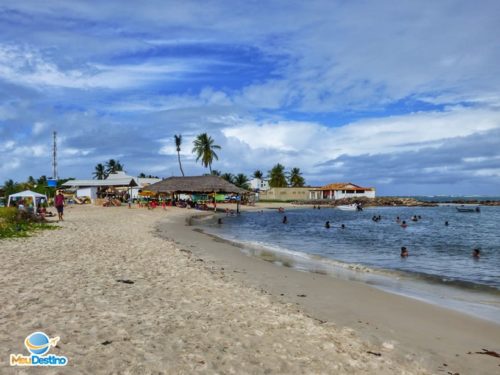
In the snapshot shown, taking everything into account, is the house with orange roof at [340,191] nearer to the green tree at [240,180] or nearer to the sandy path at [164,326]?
the green tree at [240,180]

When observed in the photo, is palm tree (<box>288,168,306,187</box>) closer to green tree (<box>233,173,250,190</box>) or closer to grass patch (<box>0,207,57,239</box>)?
green tree (<box>233,173,250,190</box>)

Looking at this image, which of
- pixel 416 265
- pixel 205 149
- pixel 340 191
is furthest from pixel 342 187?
pixel 416 265

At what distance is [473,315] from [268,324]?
14.2 ft

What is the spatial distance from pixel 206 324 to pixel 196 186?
142ft

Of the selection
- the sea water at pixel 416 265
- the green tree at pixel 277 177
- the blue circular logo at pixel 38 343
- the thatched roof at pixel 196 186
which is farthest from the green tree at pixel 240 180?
the blue circular logo at pixel 38 343

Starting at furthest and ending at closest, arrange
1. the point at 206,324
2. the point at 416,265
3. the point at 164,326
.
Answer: the point at 416,265, the point at 206,324, the point at 164,326

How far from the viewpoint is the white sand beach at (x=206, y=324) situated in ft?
14.0

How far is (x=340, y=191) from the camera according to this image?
92.6 m

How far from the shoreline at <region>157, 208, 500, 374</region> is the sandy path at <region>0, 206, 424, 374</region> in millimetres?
522

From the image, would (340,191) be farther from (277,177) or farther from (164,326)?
(164,326)

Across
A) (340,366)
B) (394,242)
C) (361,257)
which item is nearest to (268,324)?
(340,366)

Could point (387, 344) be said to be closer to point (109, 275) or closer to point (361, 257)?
point (109, 275)

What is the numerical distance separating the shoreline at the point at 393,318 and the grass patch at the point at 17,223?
9.05 meters

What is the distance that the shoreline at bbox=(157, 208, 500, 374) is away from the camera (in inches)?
205
